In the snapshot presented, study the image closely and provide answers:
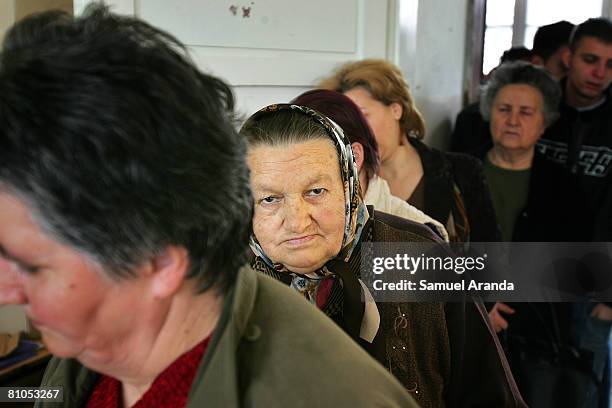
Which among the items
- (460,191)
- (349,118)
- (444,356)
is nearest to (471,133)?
(460,191)

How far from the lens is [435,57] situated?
3.01 m

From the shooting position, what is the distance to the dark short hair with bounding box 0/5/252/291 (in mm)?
599

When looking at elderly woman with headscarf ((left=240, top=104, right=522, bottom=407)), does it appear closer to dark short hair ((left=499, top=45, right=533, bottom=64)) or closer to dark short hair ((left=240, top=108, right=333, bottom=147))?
dark short hair ((left=240, top=108, right=333, bottom=147))

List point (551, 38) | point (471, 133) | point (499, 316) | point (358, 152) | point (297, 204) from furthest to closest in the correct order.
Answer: point (551, 38) < point (471, 133) < point (499, 316) < point (358, 152) < point (297, 204)

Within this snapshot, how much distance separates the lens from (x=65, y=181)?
1.97 feet

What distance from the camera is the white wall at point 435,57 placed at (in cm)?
272

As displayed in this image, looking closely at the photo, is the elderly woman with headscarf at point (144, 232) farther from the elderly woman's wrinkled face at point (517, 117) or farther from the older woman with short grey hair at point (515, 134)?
the elderly woman's wrinkled face at point (517, 117)

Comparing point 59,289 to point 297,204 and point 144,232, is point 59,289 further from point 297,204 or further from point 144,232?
point 297,204

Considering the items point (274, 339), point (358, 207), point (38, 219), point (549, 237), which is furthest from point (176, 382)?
point (549, 237)

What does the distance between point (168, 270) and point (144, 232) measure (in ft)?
0.19

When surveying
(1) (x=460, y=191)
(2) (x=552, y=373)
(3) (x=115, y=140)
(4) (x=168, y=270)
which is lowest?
(2) (x=552, y=373)

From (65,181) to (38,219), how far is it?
5cm

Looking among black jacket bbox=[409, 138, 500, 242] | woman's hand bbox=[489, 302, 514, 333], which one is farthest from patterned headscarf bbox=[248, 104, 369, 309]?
woman's hand bbox=[489, 302, 514, 333]

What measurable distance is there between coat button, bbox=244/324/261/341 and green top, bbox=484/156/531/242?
1922 millimetres
